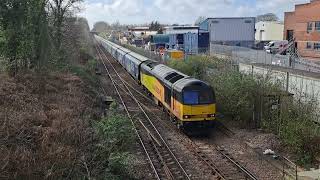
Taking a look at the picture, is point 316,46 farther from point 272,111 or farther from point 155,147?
point 155,147

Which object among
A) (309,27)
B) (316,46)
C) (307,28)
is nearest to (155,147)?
(316,46)

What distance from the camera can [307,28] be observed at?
57531 millimetres

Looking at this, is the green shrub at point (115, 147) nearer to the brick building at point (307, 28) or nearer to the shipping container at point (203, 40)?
the brick building at point (307, 28)

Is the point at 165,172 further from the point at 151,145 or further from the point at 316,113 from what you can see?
the point at 316,113

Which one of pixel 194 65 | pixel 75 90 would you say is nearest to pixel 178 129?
pixel 75 90

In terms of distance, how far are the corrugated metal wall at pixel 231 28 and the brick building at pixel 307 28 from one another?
657 centimetres

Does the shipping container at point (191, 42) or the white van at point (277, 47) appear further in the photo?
the shipping container at point (191, 42)

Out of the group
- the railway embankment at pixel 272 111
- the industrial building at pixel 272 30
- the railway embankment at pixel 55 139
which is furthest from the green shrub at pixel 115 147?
the industrial building at pixel 272 30

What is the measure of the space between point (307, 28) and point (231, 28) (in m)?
11.0

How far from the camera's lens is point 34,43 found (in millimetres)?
25359

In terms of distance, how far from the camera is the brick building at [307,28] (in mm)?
55000

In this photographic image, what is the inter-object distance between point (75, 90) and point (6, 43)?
4.56 m

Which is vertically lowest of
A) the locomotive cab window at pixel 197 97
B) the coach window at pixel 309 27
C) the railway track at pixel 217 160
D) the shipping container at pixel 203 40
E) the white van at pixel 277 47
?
the railway track at pixel 217 160

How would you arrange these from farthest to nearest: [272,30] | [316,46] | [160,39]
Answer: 1. [272,30]
2. [160,39]
3. [316,46]
